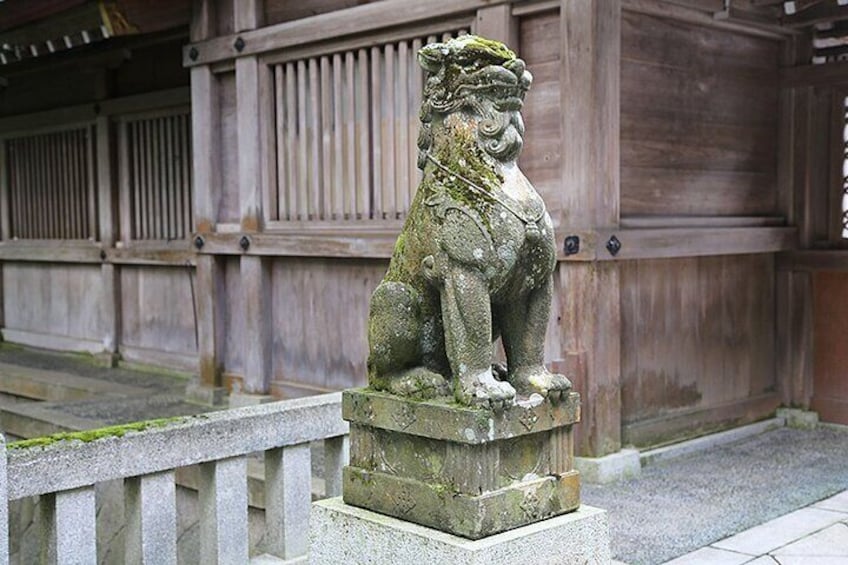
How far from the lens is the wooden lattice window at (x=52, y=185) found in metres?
11.6

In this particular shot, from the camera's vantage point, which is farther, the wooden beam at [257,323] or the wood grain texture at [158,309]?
the wood grain texture at [158,309]

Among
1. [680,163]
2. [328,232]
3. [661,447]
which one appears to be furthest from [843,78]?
[328,232]

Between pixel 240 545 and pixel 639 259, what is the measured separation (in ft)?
11.3

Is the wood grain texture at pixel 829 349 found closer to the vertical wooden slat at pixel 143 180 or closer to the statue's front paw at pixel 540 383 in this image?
the statue's front paw at pixel 540 383

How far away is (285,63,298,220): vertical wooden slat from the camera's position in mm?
8109

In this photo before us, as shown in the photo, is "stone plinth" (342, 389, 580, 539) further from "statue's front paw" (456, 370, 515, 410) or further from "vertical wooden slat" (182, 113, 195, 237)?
"vertical wooden slat" (182, 113, 195, 237)

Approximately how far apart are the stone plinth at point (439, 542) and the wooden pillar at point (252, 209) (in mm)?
4644

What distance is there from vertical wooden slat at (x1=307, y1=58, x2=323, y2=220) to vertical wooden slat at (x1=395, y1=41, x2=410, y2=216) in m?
0.91

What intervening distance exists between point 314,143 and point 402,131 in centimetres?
104

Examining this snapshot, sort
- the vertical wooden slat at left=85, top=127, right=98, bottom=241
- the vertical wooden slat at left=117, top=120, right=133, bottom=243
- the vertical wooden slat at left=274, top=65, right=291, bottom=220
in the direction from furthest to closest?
1. the vertical wooden slat at left=85, top=127, right=98, bottom=241
2. the vertical wooden slat at left=117, top=120, right=133, bottom=243
3. the vertical wooden slat at left=274, top=65, right=291, bottom=220

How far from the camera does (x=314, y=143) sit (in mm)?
7980

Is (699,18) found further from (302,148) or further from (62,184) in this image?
(62,184)

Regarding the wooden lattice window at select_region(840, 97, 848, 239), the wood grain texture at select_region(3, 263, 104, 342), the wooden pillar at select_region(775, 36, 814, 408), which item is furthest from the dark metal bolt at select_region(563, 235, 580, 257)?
the wood grain texture at select_region(3, 263, 104, 342)

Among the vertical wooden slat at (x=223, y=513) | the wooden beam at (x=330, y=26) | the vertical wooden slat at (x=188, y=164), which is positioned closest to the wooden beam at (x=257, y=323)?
the wooden beam at (x=330, y=26)
